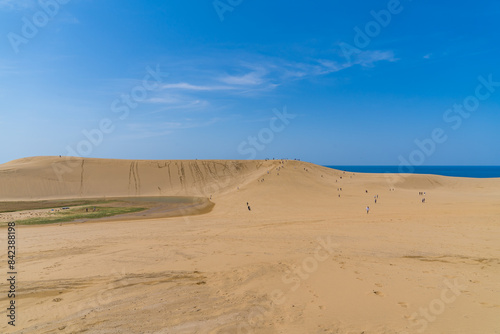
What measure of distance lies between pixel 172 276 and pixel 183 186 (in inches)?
1752

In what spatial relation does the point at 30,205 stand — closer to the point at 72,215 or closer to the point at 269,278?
the point at 72,215

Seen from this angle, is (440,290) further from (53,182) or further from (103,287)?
(53,182)

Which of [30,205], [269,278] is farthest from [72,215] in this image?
[269,278]

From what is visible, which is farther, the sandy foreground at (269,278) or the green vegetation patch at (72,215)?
the green vegetation patch at (72,215)

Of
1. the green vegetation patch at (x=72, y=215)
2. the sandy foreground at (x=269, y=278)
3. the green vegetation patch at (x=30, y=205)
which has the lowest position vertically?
the sandy foreground at (x=269, y=278)

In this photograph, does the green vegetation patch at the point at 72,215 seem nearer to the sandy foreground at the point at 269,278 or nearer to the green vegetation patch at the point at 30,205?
the green vegetation patch at the point at 30,205

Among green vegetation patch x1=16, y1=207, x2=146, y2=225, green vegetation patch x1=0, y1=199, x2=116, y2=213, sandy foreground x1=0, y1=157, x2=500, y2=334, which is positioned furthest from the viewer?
green vegetation patch x1=0, y1=199, x2=116, y2=213

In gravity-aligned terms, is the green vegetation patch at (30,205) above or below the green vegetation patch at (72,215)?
above

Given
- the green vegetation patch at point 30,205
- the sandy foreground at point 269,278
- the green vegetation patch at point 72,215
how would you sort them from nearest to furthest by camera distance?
the sandy foreground at point 269,278, the green vegetation patch at point 72,215, the green vegetation patch at point 30,205

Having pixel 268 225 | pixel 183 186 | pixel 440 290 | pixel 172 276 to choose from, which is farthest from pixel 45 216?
pixel 440 290

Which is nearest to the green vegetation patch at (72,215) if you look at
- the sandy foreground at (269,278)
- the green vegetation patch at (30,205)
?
the green vegetation patch at (30,205)

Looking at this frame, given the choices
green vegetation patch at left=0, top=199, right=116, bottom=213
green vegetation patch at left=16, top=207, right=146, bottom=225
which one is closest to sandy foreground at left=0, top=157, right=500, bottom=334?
green vegetation patch at left=16, top=207, right=146, bottom=225

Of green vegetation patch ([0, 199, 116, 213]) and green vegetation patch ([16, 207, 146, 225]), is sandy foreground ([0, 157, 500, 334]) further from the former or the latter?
green vegetation patch ([0, 199, 116, 213])

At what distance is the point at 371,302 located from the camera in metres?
6.73
